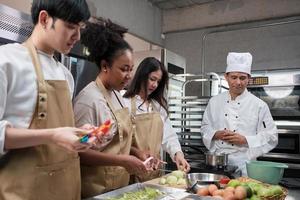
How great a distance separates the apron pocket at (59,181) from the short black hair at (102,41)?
1.74 feet

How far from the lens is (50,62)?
100 cm

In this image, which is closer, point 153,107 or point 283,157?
point 153,107

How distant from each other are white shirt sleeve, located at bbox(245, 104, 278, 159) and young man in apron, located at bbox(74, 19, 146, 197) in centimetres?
107

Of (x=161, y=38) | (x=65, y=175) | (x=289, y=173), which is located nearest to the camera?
(x=65, y=175)

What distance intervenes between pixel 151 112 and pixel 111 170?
2.35 ft

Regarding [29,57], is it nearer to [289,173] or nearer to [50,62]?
[50,62]

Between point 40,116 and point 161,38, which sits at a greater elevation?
point 161,38

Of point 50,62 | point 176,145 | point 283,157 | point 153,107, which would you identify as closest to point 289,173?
point 283,157

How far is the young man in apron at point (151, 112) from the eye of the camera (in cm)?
172

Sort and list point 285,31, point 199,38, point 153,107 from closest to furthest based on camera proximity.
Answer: point 153,107, point 285,31, point 199,38

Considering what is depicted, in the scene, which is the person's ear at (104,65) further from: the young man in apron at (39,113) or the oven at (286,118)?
the oven at (286,118)

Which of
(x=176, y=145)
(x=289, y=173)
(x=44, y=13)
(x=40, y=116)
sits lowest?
(x=289, y=173)

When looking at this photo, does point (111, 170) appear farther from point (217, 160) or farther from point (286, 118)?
point (286, 118)

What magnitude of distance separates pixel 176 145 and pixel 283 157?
1.44 metres
